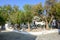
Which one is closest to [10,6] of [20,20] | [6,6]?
[6,6]

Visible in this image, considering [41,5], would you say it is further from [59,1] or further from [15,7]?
[15,7]

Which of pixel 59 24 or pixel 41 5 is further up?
pixel 41 5

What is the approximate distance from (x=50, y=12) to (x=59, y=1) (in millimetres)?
2732

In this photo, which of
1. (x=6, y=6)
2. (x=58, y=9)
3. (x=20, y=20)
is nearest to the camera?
(x=58, y=9)

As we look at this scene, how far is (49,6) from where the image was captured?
94.2 ft

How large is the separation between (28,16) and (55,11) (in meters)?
5.34

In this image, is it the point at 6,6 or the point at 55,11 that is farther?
the point at 6,6

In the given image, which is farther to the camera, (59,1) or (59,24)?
(59,24)

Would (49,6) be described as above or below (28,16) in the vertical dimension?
above

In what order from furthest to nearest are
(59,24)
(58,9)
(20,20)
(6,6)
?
(6,6) < (59,24) < (20,20) < (58,9)

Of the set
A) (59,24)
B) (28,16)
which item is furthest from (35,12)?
(59,24)

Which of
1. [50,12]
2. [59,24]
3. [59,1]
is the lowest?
[59,24]

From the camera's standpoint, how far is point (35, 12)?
29.2m

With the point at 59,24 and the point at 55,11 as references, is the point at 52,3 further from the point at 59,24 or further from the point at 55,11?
the point at 59,24
